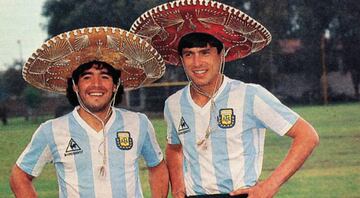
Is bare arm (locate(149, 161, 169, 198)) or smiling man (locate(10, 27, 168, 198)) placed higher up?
smiling man (locate(10, 27, 168, 198))

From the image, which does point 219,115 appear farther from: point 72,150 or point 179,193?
point 72,150

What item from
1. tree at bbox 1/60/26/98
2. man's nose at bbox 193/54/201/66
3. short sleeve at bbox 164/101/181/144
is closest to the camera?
man's nose at bbox 193/54/201/66

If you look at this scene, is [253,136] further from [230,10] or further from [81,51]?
[81,51]

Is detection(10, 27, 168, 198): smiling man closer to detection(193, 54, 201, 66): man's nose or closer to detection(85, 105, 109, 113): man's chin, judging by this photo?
detection(85, 105, 109, 113): man's chin

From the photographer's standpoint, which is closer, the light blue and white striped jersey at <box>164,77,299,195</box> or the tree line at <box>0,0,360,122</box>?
the light blue and white striped jersey at <box>164,77,299,195</box>

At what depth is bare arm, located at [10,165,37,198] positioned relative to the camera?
1669 millimetres

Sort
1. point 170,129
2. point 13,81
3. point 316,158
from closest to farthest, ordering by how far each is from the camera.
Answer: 1. point 170,129
2. point 13,81
3. point 316,158

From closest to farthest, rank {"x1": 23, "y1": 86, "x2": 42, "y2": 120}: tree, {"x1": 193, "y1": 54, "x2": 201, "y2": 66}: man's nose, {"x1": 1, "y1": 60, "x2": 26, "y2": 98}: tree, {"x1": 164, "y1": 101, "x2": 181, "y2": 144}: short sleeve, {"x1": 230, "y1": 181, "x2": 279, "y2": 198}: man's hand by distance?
{"x1": 230, "y1": 181, "x2": 279, "y2": 198}: man's hand → {"x1": 193, "y1": 54, "x2": 201, "y2": 66}: man's nose → {"x1": 164, "y1": 101, "x2": 181, "y2": 144}: short sleeve → {"x1": 1, "y1": 60, "x2": 26, "y2": 98}: tree → {"x1": 23, "y1": 86, "x2": 42, "y2": 120}: tree

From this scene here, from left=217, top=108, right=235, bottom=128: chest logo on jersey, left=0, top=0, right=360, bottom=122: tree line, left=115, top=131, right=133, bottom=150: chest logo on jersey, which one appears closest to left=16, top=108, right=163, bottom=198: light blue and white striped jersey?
left=115, top=131, right=133, bottom=150: chest logo on jersey

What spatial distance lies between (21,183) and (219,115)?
0.53m

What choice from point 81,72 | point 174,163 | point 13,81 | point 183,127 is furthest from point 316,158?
point 81,72

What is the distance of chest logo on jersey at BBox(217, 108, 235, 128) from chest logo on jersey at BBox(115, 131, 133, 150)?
0.24m

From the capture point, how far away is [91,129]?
1666 millimetres

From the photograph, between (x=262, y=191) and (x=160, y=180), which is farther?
(x=160, y=180)
